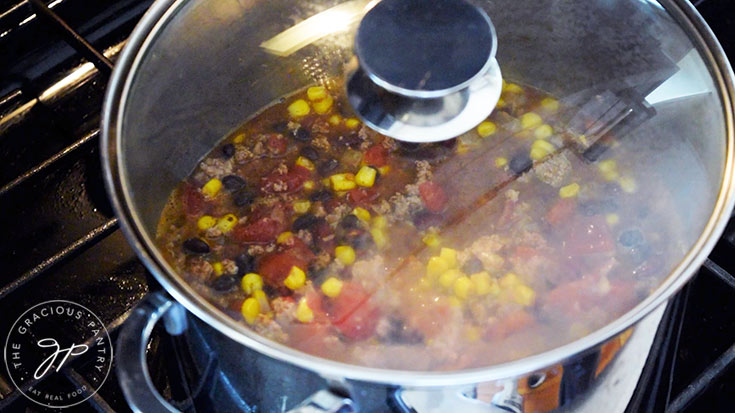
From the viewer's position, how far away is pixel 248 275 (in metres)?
1.12

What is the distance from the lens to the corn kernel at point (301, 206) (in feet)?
3.87

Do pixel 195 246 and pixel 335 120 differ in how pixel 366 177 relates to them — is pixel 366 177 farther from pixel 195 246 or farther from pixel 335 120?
pixel 195 246

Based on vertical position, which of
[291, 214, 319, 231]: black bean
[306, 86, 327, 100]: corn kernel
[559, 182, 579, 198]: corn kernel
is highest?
[306, 86, 327, 100]: corn kernel

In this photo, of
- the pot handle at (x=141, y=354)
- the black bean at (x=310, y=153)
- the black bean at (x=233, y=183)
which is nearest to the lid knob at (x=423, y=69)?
the black bean at (x=310, y=153)

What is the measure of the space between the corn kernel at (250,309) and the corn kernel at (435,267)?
Result: 0.85 feet

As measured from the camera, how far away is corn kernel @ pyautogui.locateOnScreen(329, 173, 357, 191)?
3.93 feet

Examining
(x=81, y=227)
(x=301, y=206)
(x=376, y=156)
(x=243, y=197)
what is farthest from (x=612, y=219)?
(x=81, y=227)

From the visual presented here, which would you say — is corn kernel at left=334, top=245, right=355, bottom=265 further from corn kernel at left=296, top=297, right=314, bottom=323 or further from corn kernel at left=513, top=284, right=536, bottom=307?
corn kernel at left=513, top=284, right=536, bottom=307

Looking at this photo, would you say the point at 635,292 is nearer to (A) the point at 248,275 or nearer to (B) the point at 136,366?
(A) the point at 248,275

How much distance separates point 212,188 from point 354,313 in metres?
0.37

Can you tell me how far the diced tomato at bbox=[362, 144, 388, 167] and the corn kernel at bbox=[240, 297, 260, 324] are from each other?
31cm

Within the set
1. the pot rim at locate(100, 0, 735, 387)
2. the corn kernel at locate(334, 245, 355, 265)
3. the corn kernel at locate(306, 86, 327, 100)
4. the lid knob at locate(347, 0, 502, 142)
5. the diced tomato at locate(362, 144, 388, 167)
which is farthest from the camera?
the corn kernel at locate(306, 86, 327, 100)

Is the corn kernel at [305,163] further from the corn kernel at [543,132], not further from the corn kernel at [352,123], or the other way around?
the corn kernel at [543,132]

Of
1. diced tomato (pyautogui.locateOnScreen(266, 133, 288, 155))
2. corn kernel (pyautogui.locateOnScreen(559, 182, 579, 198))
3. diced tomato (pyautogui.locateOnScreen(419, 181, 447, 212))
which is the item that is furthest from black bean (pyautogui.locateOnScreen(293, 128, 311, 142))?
corn kernel (pyautogui.locateOnScreen(559, 182, 579, 198))
